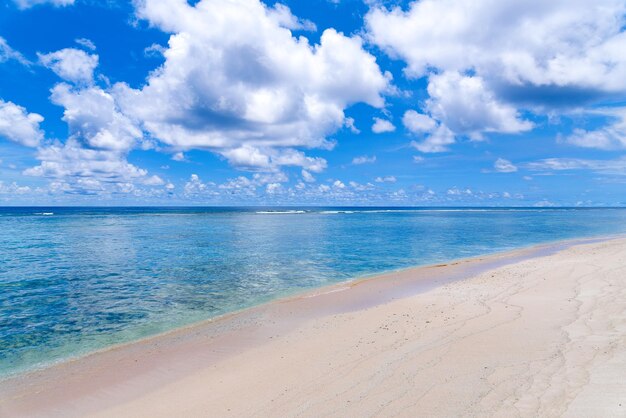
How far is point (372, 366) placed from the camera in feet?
29.0

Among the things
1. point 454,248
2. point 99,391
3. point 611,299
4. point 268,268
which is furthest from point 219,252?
point 611,299

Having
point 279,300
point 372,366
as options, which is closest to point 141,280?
point 279,300

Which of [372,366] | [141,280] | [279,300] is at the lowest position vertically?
[279,300]

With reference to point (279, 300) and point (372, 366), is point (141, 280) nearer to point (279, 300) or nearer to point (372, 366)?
point (279, 300)

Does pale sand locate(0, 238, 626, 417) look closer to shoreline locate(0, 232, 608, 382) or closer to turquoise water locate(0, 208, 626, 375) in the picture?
shoreline locate(0, 232, 608, 382)

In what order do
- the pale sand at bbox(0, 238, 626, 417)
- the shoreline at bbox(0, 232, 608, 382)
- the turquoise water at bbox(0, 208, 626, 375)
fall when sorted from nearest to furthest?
the pale sand at bbox(0, 238, 626, 417) < the shoreline at bbox(0, 232, 608, 382) < the turquoise water at bbox(0, 208, 626, 375)

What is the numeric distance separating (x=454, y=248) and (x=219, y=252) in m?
22.3

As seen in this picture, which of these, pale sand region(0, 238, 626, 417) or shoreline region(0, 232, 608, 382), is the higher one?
pale sand region(0, 238, 626, 417)

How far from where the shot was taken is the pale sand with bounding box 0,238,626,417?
23.3 ft

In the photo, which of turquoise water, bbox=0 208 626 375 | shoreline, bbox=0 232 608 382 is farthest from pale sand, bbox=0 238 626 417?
turquoise water, bbox=0 208 626 375

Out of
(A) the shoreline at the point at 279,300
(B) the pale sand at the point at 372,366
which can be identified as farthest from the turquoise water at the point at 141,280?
(B) the pale sand at the point at 372,366

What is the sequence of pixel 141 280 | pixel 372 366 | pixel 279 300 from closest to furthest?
1. pixel 372 366
2. pixel 279 300
3. pixel 141 280

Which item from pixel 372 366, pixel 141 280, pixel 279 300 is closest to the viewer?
pixel 372 366

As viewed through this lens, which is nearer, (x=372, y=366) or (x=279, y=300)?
(x=372, y=366)
